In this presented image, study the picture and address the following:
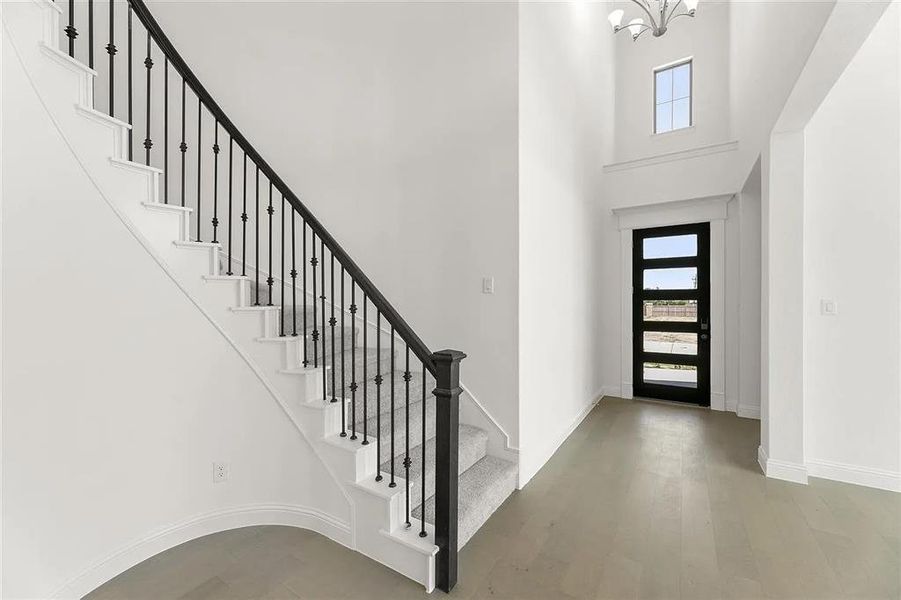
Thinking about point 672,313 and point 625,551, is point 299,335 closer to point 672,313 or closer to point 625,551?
point 625,551

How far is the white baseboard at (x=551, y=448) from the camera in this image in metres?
2.89

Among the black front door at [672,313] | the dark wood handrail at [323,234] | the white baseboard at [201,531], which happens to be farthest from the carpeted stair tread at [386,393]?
the black front door at [672,313]

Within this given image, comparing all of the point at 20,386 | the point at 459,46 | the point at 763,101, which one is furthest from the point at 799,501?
the point at 20,386

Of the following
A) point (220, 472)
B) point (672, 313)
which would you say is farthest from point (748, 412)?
point (220, 472)

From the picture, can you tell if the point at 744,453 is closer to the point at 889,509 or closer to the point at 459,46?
the point at 889,509

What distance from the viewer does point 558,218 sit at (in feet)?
11.8

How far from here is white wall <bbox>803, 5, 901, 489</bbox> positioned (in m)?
2.82

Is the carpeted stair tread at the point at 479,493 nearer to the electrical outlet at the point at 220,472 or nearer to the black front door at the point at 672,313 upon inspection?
the electrical outlet at the point at 220,472

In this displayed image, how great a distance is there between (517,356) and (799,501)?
6.90ft

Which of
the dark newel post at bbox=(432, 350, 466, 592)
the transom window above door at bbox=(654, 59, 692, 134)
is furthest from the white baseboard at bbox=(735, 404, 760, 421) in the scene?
the dark newel post at bbox=(432, 350, 466, 592)

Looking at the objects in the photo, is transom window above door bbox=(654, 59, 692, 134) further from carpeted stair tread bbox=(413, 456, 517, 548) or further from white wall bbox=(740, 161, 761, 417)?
carpeted stair tread bbox=(413, 456, 517, 548)

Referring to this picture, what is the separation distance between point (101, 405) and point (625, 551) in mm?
2774

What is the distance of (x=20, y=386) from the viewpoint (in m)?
1.67

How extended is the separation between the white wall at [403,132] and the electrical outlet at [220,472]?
1606 mm
